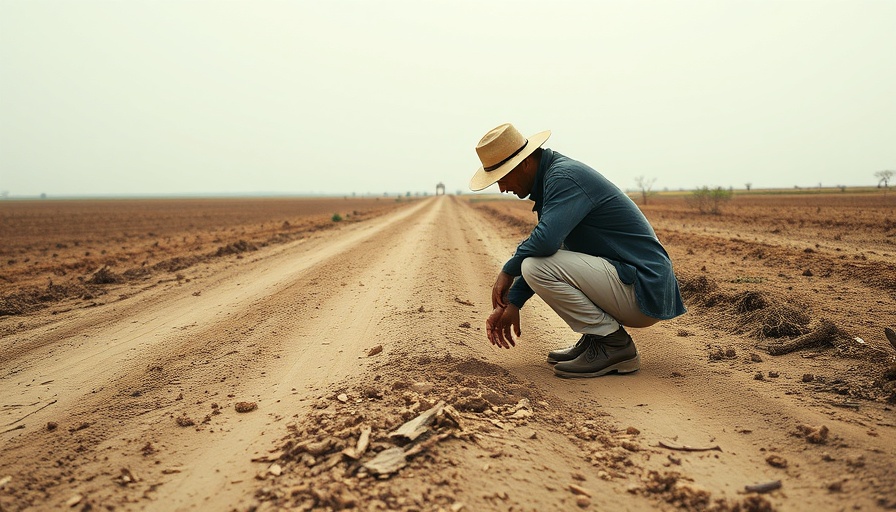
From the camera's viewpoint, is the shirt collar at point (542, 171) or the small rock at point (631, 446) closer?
the small rock at point (631, 446)

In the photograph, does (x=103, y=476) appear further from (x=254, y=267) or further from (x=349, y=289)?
(x=254, y=267)

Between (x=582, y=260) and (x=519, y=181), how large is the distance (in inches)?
26.2

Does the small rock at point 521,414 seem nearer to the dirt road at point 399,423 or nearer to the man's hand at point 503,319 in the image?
the dirt road at point 399,423

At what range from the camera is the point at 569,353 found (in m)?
3.90

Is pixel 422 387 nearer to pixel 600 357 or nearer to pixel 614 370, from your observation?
pixel 600 357

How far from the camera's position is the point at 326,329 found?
4.89 m

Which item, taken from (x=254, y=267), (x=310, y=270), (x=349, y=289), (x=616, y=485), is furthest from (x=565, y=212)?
(x=254, y=267)

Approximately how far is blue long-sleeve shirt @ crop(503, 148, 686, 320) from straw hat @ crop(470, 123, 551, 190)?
0.16 m

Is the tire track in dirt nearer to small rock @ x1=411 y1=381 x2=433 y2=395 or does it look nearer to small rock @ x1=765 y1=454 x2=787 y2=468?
small rock @ x1=411 y1=381 x2=433 y2=395

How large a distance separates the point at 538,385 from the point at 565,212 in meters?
1.11

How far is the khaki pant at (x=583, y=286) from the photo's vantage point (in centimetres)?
351

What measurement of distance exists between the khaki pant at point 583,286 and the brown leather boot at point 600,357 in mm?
103

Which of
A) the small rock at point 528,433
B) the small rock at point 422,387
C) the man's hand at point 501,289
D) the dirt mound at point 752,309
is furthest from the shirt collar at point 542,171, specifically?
the dirt mound at point 752,309

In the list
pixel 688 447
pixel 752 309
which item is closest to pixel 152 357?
pixel 688 447
